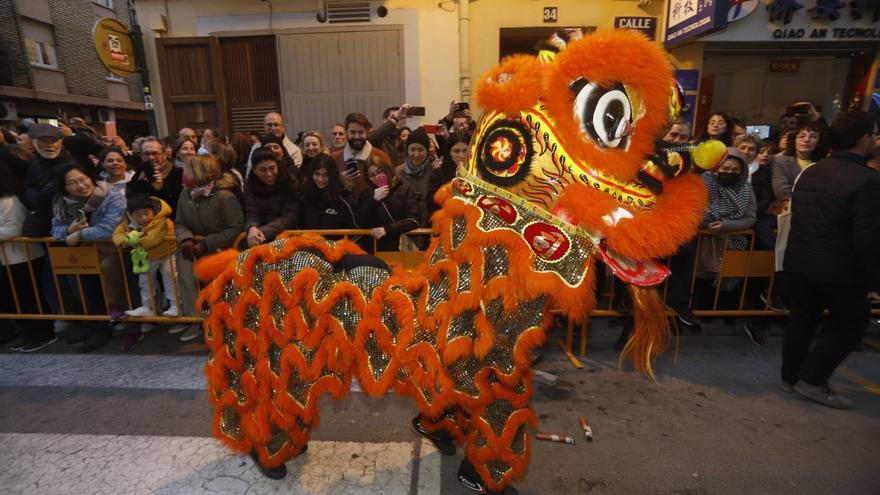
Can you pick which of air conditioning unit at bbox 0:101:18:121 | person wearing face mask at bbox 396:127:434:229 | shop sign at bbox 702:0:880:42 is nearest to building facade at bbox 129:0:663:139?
shop sign at bbox 702:0:880:42

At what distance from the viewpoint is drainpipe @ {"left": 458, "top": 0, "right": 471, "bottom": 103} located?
7328mm

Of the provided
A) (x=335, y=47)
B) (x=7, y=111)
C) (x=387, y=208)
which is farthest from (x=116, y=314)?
(x=7, y=111)

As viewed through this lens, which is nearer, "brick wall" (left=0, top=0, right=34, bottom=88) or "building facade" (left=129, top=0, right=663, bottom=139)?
"building facade" (left=129, top=0, right=663, bottom=139)

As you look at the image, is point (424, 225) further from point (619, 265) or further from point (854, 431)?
point (854, 431)

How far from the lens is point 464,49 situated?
24.4ft

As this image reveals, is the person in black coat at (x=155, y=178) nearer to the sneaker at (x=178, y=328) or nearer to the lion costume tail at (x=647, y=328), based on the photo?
the sneaker at (x=178, y=328)

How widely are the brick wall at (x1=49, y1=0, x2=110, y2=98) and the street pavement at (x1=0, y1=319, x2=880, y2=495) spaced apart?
18990 millimetres

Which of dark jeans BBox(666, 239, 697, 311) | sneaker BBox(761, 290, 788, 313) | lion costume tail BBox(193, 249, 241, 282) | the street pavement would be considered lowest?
the street pavement

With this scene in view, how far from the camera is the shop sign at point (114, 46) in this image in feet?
20.1

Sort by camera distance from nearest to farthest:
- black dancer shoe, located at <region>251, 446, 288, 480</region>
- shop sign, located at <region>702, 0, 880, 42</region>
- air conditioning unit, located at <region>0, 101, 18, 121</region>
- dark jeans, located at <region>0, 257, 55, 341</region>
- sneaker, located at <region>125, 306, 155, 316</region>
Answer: black dancer shoe, located at <region>251, 446, 288, 480</region> → sneaker, located at <region>125, 306, 155, 316</region> → dark jeans, located at <region>0, 257, 55, 341</region> → shop sign, located at <region>702, 0, 880, 42</region> → air conditioning unit, located at <region>0, 101, 18, 121</region>

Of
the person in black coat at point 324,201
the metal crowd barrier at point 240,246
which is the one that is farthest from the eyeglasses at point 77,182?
the person in black coat at point 324,201

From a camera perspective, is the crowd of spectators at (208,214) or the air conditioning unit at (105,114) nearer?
the crowd of spectators at (208,214)

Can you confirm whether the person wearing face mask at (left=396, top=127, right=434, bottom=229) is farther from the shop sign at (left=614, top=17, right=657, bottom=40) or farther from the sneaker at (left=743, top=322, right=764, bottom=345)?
the shop sign at (left=614, top=17, right=657, bottom=40)

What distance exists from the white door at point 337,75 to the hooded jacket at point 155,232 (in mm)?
4335
